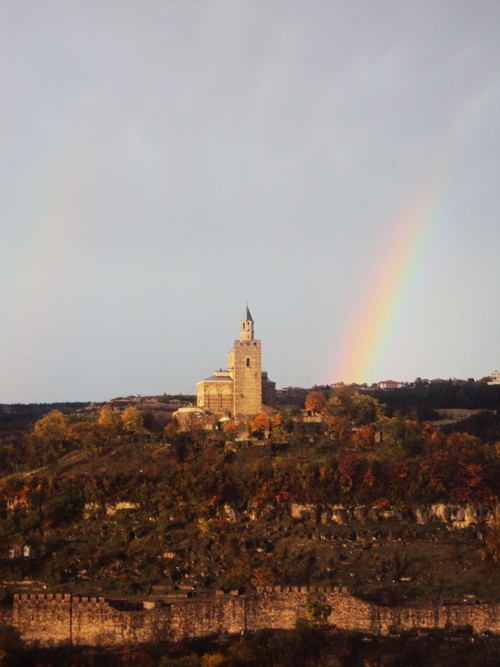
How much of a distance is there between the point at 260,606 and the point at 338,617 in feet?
9.77

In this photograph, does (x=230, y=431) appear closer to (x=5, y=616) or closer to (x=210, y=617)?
(x=210, y=617)

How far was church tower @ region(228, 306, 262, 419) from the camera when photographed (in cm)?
6372

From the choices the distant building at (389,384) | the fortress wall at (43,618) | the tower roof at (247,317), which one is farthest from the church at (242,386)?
the distant building at (389,384)

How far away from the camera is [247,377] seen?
64.1 meters

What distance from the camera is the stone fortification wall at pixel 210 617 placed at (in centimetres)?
3300

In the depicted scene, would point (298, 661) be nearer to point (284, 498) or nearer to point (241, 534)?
point (241, 534)

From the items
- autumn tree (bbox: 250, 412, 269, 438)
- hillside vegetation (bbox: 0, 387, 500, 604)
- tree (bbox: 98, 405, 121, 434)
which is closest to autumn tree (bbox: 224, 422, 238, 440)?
hillside vegetation (bbox: 0, 387, 500, 604)

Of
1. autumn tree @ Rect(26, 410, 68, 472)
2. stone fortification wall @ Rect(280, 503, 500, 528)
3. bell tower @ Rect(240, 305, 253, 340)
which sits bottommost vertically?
stone fortification wall @ Rect(280, 503, 500, 528)

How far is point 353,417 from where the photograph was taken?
6488 centimetres

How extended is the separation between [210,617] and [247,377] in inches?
1248

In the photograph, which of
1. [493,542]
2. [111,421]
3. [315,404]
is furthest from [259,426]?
[493,542]

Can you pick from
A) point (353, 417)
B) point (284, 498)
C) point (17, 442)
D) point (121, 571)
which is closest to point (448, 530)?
point (284, 498)

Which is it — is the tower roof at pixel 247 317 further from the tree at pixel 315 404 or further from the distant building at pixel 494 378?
the distant building at pixel 494 378

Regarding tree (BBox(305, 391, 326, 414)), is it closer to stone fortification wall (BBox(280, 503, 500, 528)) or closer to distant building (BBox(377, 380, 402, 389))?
stone fortification wall (BBox(280, 503, 500, 528))
